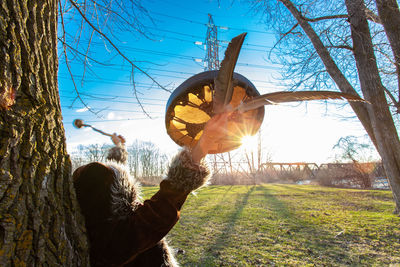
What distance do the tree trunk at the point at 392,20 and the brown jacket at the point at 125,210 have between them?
3.34m

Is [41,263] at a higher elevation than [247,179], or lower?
higher

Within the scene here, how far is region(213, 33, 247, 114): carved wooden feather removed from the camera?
1024 millimetres

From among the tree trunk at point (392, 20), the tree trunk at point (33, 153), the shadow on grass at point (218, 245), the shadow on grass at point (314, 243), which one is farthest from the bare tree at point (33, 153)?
the tree trunk at point (392, 20)

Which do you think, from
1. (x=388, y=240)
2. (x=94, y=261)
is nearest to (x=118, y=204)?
(x=94, y=261)

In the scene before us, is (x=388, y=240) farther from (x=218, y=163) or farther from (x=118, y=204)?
(x=218, y=163)

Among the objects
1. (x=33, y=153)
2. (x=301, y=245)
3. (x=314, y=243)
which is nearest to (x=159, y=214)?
(x=33, y=153)

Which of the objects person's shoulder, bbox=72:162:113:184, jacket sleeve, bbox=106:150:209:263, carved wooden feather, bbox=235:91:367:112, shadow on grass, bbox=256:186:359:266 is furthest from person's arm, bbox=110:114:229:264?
shadow on grass, bbox=256:186:359:266

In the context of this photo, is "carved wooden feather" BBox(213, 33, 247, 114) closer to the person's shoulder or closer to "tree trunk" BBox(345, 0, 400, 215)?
the person's shoulder

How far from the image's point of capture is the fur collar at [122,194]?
1.23m

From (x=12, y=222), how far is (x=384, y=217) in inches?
280

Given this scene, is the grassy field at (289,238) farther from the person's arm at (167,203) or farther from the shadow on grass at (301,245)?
the person's arm at (167,203)

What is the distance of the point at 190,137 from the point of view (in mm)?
1893

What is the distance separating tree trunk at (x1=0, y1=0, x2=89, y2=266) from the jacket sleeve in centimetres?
21

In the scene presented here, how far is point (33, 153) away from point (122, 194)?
0.54 metres
